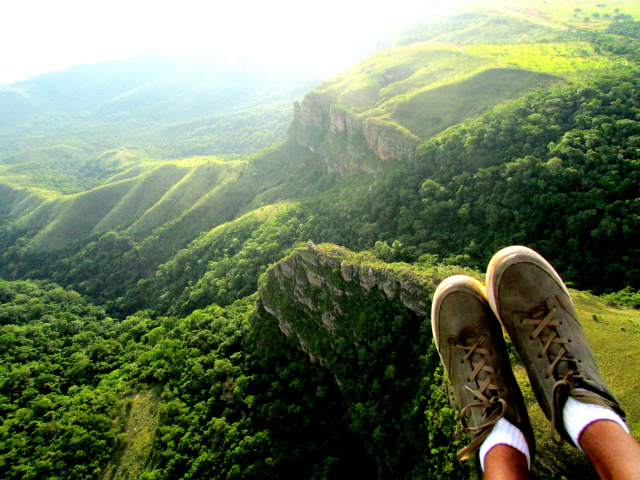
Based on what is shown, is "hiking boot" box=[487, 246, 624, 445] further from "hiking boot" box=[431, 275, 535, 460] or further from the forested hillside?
the forested hillside

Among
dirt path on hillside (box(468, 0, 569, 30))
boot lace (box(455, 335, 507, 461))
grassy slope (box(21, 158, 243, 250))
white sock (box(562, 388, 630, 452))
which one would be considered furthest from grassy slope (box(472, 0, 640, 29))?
white sock (box(562, 388, 630, 452))

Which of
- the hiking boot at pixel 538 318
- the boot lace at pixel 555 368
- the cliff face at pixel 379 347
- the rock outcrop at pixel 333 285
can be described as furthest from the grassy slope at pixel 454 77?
the boot lace at pixel 555 368

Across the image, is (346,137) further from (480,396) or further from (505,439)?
(505,439)

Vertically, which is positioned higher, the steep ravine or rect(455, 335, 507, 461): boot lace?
rect(455, 335, 507, 461): boot lace

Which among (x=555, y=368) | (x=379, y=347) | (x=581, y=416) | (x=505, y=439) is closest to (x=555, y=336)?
(x=555, y=368)

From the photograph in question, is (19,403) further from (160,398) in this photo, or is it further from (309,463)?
(309,463)
